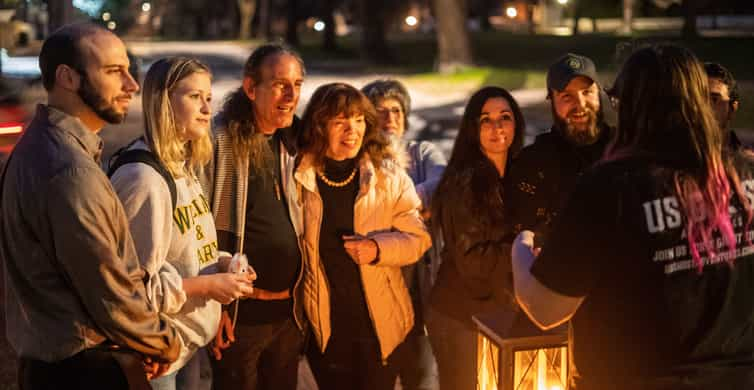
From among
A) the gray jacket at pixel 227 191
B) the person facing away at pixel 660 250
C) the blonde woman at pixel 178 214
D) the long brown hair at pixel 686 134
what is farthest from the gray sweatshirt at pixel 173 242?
the long brown hair at pixel 686 134

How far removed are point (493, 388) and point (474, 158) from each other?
1378 millimetres

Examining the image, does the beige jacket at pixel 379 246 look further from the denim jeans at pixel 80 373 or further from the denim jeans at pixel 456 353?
the denim jeans at pixel 80 373

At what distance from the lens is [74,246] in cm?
255

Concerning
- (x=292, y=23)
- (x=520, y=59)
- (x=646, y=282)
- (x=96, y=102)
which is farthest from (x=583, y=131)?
(x=292, y=23)

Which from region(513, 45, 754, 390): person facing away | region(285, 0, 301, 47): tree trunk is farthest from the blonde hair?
region(285, 0, 301, 47): tree trunk

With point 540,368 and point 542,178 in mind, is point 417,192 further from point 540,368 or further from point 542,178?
point 540,368

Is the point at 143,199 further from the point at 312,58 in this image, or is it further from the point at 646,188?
the point at 312,58

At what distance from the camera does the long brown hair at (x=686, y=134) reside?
94.3 inches

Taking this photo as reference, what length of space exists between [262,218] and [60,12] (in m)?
9.43

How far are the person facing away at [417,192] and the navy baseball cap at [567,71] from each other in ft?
2.65

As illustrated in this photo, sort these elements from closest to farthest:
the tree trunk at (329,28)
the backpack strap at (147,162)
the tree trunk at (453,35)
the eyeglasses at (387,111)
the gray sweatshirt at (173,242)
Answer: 1. the gray sweatshirt at (173,242)
2. the backpack strap at (147,162)
3. the eyeglasses at (387,111)
4. the tree trunk at (453,35)
5. the tree trunk at (329,28)

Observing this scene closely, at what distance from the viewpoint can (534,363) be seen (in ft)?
9.64

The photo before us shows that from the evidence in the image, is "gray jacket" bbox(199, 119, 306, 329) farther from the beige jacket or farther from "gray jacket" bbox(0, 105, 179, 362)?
"gray jacket" bbox(0, 105, 179, 362)

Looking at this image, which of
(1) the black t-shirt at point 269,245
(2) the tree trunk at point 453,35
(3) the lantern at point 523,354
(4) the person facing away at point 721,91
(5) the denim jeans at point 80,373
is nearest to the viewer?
(5) the denim jeans at point 80,373
